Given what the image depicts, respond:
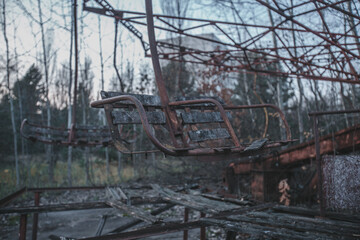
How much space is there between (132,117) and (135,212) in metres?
1.22

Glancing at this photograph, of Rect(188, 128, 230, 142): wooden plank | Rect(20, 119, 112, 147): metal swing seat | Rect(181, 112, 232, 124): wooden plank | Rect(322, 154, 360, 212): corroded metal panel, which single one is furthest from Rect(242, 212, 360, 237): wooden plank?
Rect(20, 119, 112, 147): metal swing seat

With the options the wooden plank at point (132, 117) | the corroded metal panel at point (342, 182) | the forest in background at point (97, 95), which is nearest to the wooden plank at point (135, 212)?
the wooden plank at point (132, 117)

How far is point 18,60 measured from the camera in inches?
397

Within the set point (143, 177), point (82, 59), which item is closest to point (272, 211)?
point (143, 177)

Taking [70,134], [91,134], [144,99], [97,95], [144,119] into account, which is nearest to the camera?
[144,119]

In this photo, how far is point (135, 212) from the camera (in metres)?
2.98

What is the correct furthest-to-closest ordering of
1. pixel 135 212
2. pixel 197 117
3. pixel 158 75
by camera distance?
pixel 135 212 < pixel 197 117 < pixel 158 75

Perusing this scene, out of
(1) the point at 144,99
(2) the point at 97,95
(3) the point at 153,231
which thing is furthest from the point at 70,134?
(2) the point at 97,95

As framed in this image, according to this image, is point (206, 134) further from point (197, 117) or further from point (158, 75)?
point (158, 75)

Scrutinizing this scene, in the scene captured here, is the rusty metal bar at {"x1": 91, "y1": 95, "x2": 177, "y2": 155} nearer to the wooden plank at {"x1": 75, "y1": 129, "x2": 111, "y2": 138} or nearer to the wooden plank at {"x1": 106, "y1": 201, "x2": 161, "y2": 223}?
the wooden plank at {"x1": 106, "y1": 201, "x2": 161, "y2": 223}

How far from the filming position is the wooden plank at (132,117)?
7.42 ft

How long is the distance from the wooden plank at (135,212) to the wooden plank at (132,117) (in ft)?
3.26

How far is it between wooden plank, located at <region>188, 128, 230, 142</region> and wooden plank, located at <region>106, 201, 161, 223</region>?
3.15ft

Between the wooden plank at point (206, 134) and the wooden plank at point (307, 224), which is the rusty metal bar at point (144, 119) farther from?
the wooden plank at point (307, 224)
